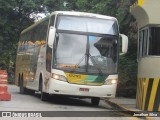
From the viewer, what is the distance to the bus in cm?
1662

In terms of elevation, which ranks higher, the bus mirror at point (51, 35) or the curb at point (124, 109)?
the bus mirror at point (51, 35)

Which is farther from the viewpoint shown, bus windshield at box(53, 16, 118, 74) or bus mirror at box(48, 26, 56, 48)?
bus windshield at box(53, 16, 118, 74)

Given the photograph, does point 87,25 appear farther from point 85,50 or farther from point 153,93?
point 153,93

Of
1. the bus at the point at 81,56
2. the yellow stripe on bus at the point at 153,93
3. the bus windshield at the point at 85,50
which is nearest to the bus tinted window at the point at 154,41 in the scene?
the yellow stripe on bus at the point at 153,93

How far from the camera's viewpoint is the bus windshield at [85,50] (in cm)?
1678

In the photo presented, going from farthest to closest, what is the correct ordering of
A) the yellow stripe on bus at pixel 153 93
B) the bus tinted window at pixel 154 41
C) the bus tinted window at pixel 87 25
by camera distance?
the bus tinted window at pixel 87 25
the bus tinted window at pixel 154 41
the yellow stripe on bus at pixel 153 93

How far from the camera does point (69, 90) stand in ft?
54.2

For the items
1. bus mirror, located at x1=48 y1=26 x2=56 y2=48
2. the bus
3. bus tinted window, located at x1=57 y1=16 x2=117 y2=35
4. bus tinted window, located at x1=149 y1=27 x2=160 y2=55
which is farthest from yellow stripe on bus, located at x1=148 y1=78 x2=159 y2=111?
bus mirror, located at x1=48 y1=26 x2=56 y2=48

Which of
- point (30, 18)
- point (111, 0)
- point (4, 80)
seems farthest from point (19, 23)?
point (4, 80)

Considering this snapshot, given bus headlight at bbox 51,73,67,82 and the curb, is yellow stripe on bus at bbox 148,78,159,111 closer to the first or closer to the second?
the curb

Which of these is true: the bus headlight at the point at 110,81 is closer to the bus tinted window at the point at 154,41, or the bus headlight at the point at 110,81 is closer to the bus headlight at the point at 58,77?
the bus headlight at the point at 58,77

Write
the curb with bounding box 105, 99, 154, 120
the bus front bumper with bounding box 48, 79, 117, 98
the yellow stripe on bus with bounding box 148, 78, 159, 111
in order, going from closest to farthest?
the curb with bounding box 105, 99, 154, 120 → the yellow stripe on bus with bounding box 148, 78, 159, 111 → the bus front bumper with bounding box 48, 79, 117, 98

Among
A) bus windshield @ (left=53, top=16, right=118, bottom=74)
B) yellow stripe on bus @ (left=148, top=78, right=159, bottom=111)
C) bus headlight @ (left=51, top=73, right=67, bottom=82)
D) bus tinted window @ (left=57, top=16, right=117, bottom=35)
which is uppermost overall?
bus tinted window @ (left=57, top=16, right=117, bottom=35)

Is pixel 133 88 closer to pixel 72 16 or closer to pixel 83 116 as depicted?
pixel 72 16
